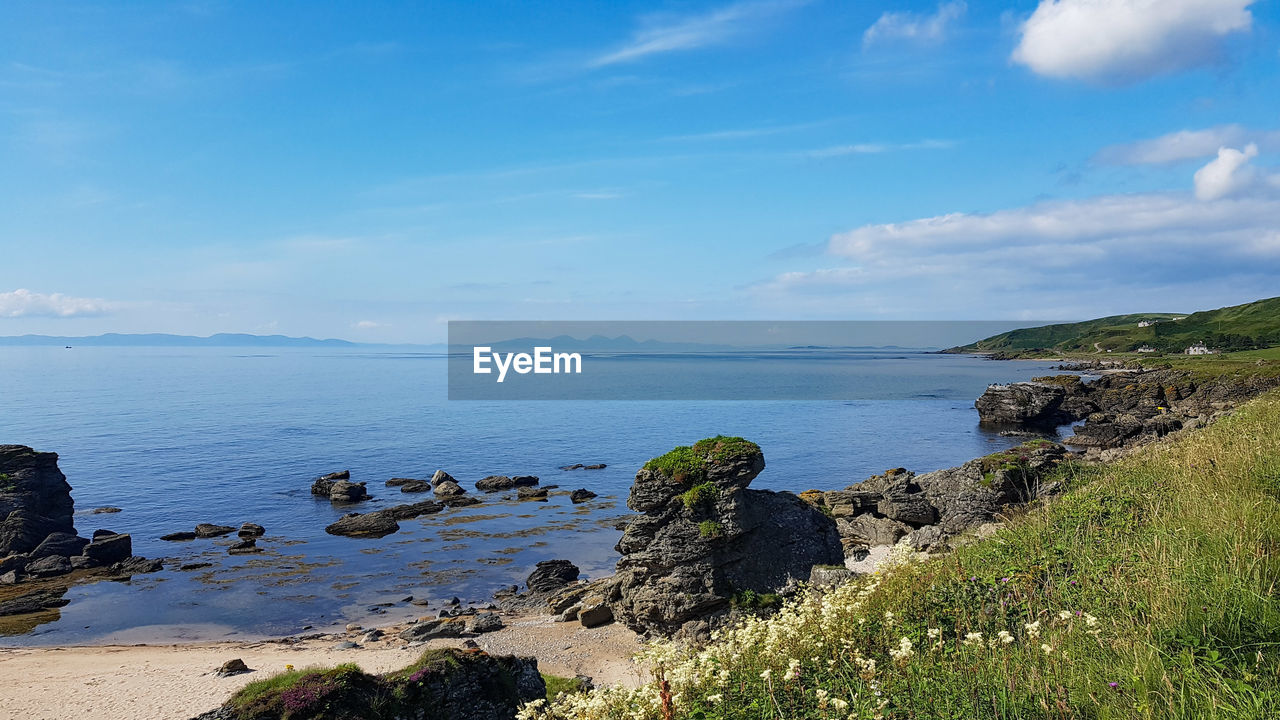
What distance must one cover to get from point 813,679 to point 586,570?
30067mm

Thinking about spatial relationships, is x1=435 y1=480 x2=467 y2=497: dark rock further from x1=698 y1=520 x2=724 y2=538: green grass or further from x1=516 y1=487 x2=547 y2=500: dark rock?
x1=698 y1=520 x2=724 y2=538: green grass

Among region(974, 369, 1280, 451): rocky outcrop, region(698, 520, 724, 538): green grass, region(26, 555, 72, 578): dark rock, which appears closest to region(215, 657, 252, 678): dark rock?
region(698, 520, 724, 538): green grass

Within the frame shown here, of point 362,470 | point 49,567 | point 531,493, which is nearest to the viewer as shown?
point 49,567

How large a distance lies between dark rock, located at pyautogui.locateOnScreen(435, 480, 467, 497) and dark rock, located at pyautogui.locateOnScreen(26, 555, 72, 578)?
22044 mm

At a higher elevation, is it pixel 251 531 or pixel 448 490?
pixel 448 490

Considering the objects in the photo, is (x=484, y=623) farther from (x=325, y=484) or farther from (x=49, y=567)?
(x=325, y=484)

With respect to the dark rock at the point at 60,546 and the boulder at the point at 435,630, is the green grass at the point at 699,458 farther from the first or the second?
the dark rock at the point at 60,546

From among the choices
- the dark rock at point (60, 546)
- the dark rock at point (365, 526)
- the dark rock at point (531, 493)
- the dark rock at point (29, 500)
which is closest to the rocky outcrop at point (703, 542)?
the dark rock at point (365, 526)

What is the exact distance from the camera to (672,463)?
939 inches

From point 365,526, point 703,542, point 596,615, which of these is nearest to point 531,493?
point 365,526

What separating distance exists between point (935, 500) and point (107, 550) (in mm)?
46799

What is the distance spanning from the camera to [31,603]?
32219mm

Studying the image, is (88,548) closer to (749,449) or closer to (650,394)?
(749,449)

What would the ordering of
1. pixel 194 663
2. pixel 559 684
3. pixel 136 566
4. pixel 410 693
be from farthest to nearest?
1. pixel 136 566
2. pixel 194 663
3. pixel 559 684
4. pixel 410 693
